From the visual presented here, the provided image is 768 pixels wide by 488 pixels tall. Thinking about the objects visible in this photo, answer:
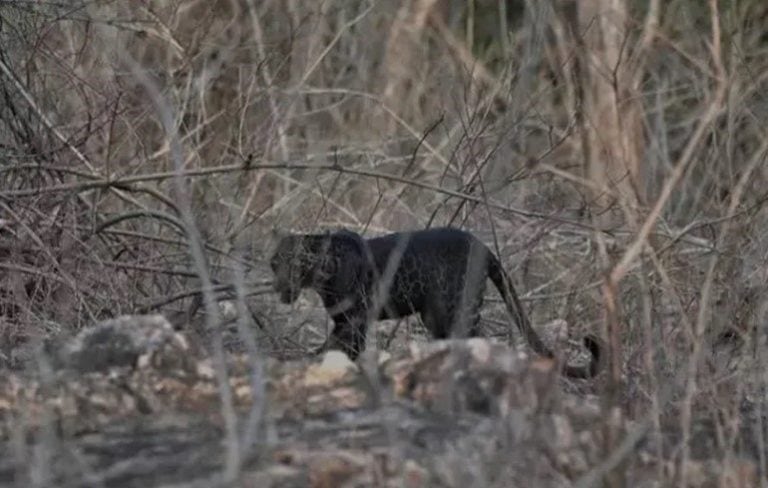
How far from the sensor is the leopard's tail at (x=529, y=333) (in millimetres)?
6824

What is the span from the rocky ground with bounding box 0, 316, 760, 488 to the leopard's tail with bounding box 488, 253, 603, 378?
1.99m

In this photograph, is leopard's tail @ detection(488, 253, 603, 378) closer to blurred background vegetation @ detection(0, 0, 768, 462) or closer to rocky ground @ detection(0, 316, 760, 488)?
blurred background vegetation @ detection(0, 0, 768, 462)

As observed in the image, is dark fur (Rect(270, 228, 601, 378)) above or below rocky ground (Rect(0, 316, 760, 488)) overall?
below

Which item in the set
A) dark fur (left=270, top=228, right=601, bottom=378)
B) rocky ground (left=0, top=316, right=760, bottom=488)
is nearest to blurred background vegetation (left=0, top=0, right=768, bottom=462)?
dark fur (left=270, top=228, right=601, bottom=378)

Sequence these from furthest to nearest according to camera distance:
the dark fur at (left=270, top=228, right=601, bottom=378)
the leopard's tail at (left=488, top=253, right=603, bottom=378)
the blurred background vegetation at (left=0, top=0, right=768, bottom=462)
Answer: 1. the blurred background vegetation at (left=0, top=0, right=768, bottom=462)
2. the dark fur at (left=270, top=228, right=601, bottom=378)
3. the leopard's tail at (left=488, top=253, right=603, bottom=378)

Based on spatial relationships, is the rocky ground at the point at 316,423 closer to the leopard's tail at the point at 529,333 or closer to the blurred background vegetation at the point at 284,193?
the blurred background vegetation at the point at 284,193

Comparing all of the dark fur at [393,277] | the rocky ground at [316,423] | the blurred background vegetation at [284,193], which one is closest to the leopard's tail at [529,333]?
the dark fur at [393,277]

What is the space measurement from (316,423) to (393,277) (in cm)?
274

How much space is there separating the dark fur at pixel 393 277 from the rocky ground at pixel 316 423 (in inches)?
86.3

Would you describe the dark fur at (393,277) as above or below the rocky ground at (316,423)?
below

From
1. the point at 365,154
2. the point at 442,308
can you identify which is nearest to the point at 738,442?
the point at 442,308

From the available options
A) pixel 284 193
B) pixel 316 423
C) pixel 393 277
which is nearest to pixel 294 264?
pixel 393 277

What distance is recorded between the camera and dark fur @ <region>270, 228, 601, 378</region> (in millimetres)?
7066

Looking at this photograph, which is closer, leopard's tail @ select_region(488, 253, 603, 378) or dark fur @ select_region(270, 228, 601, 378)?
leopard's tail @ select_region(488, 253, 603, 378)
